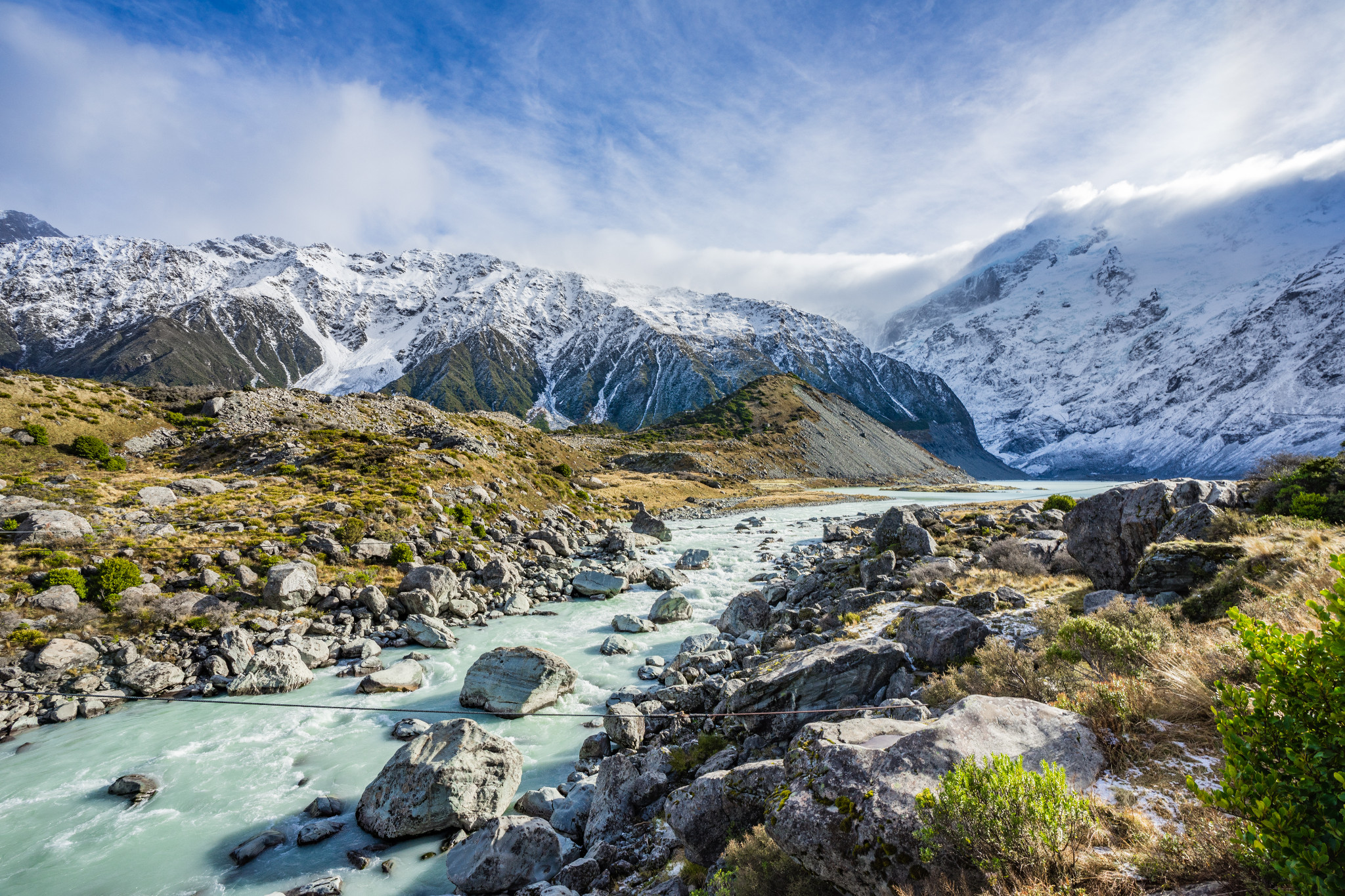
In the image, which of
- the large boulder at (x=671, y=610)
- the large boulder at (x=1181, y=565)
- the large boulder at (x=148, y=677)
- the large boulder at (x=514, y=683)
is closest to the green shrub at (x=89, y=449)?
the large boulder at (x=148, y=677)

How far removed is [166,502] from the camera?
25859mm

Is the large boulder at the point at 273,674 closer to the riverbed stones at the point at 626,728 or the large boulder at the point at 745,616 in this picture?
the riverbed stones at the point at 626,728

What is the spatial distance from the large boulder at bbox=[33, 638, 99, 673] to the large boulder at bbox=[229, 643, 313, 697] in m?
4.61

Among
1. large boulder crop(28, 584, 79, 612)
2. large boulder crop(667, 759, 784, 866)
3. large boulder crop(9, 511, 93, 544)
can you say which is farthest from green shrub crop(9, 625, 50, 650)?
large boulder crop(667, 759, 784, 866)

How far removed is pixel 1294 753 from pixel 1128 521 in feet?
51.0

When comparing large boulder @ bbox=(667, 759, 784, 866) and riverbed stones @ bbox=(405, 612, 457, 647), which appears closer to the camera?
large boulder @ bbox=(667, 759, 784, 866)

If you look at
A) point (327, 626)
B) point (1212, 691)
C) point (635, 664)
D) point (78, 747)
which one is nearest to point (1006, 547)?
point (635, 664)

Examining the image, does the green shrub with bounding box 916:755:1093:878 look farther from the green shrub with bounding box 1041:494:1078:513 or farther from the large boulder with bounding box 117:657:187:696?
the green shrub with bounding box 1041:494:1078:513

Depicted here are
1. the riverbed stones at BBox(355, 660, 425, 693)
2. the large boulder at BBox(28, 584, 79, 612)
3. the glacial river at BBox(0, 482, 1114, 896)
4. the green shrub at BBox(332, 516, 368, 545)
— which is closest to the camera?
the glacial river at BBox(0, 482, 1114, 896)

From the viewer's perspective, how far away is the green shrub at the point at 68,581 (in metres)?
18.1

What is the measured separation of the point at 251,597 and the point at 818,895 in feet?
78.1

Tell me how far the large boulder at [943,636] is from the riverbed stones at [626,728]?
262 inches

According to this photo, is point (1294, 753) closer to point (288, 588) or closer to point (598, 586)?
point (288, 588)

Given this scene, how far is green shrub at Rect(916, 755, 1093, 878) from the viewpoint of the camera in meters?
4.22
